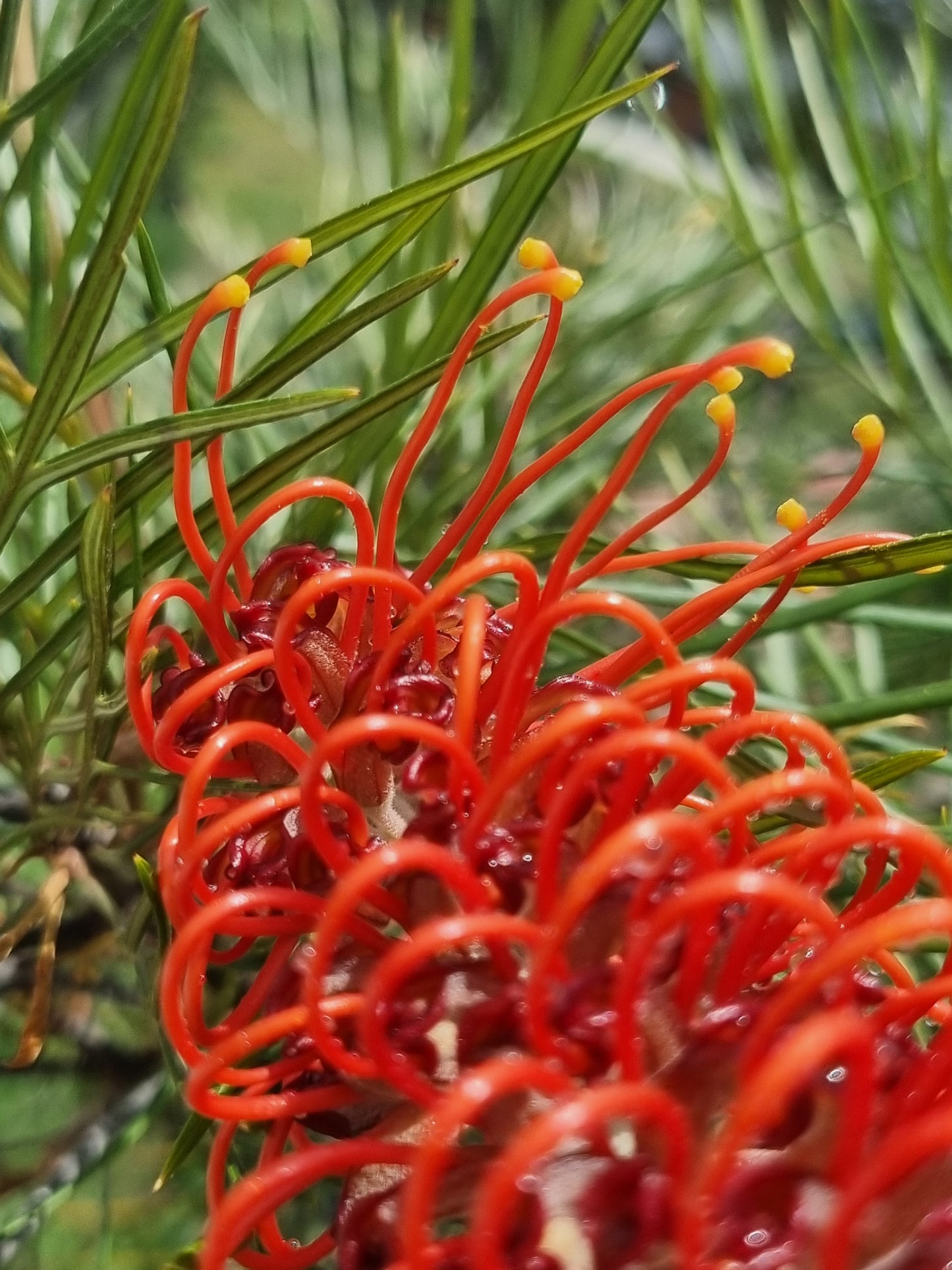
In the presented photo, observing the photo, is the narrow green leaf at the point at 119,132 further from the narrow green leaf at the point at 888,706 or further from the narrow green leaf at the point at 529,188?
the narrow green leaf at the point at 888,706

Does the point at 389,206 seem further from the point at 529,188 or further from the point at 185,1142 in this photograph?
the point at 185,1142

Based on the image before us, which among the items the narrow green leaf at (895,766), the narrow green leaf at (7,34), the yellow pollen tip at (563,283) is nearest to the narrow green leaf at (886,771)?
the narrow green leaf at (895,766)

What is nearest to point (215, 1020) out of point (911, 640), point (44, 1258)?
point (44, 1258)

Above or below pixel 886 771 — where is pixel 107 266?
above

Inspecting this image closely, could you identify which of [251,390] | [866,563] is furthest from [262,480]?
[866,563]

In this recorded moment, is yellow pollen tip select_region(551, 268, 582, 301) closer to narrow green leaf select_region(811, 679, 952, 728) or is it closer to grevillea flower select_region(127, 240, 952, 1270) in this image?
grevillea flower select_region(127, 240, 952, 1270)
